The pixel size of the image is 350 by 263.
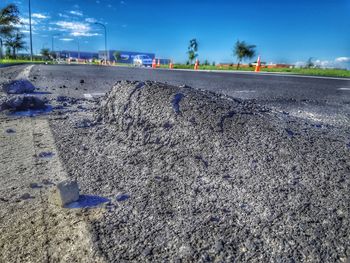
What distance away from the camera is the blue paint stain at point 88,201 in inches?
51.1

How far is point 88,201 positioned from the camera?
1.33 metres

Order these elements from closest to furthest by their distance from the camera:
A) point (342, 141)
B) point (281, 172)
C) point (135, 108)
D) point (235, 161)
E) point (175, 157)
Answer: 1. point (281, 172)
2. point (235, 161)
3. point (175, 157)
4. point (342, 141)
5. point (135, 108)

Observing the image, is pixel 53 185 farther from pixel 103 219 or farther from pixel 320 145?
pixel 320 145

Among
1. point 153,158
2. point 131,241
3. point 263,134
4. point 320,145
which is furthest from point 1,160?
point 320,145

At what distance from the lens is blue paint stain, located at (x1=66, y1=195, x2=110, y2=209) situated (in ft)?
4.26

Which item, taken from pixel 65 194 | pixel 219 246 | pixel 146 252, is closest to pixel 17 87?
pixel 65 194

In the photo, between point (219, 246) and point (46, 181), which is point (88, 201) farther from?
point (219, 246)

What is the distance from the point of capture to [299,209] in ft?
3.95

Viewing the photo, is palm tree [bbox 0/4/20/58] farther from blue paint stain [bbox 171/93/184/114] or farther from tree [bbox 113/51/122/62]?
tree [bbox 113/51/122/62]

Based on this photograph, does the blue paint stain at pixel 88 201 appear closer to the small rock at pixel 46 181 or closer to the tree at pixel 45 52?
the small rock at pixel 46 181

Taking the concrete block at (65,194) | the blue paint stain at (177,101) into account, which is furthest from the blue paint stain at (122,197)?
the blue paint stain at (177,101)

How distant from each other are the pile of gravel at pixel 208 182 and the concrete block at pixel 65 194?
0.11 m

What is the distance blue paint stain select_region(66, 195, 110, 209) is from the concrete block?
0.02 meters

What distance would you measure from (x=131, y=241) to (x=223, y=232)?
1.14 feet
